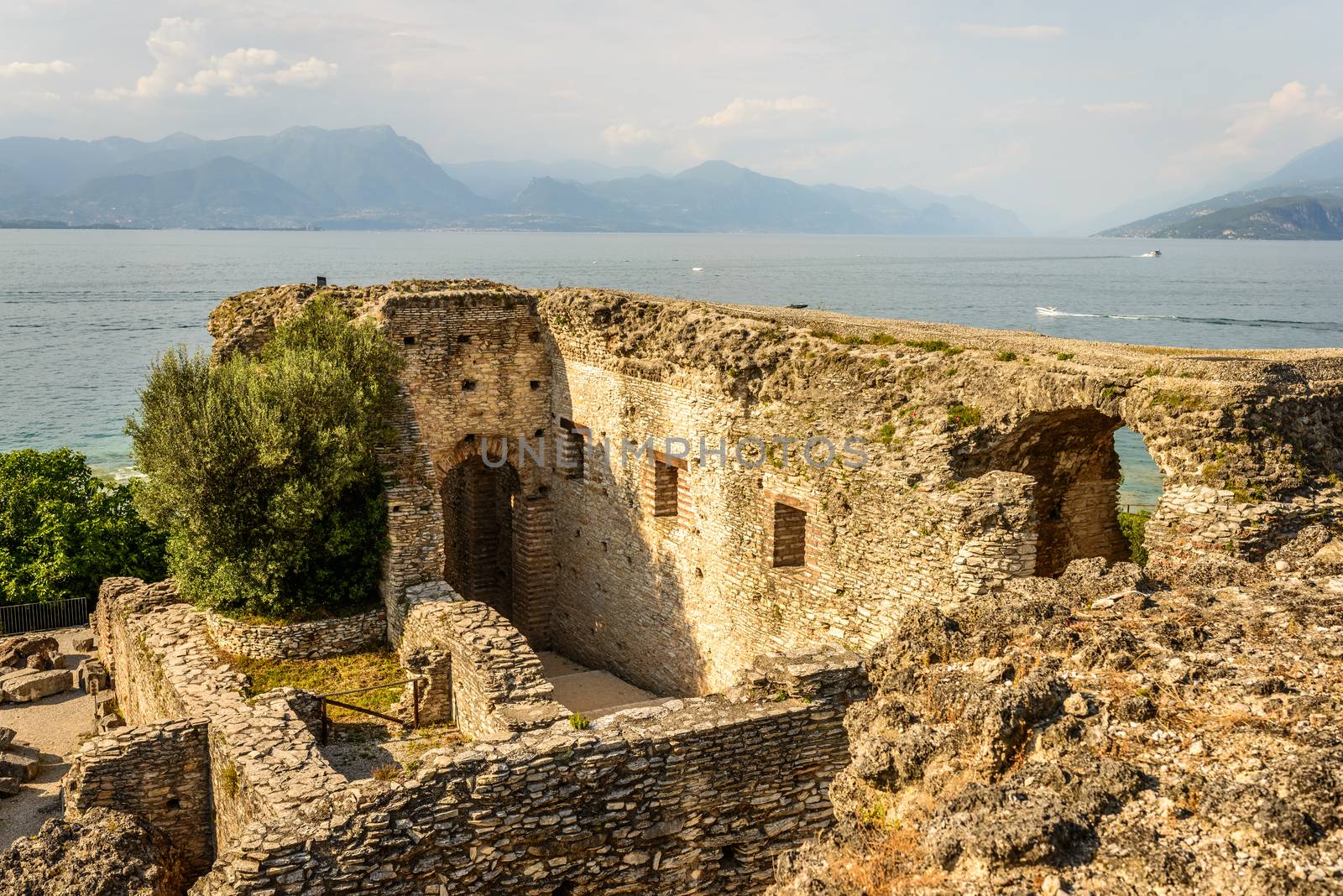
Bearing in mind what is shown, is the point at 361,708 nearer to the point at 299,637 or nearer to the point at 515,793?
the point at 299,637

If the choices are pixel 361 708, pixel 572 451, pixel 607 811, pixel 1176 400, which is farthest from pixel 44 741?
pixel 1176 400

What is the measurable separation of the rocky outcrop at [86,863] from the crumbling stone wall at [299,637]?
445 cm

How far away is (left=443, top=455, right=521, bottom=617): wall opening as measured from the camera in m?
19.6

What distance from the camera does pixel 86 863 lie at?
10008mm

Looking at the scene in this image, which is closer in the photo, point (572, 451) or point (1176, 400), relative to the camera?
point (1176, 400)

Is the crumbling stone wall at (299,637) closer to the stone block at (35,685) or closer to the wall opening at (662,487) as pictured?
the wall opening at (662,487)

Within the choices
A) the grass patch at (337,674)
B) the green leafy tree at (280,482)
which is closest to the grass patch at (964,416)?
the grass patch at (337,674)

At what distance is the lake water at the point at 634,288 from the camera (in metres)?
64.0

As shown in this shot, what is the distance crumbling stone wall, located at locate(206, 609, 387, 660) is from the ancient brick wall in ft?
25.9

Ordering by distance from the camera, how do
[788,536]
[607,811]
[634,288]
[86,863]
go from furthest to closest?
[634,288] < [788,536] < [86,863] < [607,811]

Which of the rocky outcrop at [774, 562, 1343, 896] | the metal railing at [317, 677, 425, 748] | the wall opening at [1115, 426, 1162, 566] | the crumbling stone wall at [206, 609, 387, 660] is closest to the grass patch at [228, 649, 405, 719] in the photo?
the crumbling stone wall at [206, 609, 387, 660]

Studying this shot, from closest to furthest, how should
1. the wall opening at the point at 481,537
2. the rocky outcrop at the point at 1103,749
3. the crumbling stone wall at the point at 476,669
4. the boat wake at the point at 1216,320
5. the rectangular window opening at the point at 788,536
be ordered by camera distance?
the rocky outcrop at the point at 1103,749
the crumbling stone wall at the point at 476,669
the rectangular window opening at the point at 788,536
the wall opening at the point at 481,537
the boat wake at the point at 1216,320

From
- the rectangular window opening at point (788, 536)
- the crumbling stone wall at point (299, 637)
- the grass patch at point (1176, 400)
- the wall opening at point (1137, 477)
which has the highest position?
the grass patch at point (1176, 400)

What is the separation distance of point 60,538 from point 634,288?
3390 inches
